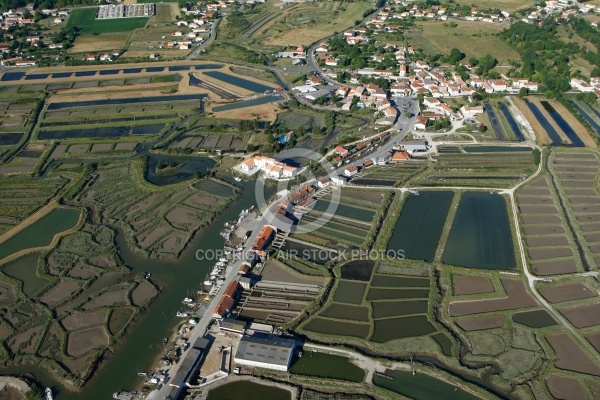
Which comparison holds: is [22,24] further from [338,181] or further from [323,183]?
[338,181]

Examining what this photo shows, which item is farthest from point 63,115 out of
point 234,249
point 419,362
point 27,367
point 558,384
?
point 558,384

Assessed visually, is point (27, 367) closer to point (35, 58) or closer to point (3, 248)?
point (3, 248)

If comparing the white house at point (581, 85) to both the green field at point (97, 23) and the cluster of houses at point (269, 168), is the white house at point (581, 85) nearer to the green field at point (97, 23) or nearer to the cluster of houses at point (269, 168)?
the cluster of houses at point (269, 168)

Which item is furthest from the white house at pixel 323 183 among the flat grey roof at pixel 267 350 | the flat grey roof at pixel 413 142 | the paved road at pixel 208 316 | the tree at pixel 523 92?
the tree at pixel 523 92

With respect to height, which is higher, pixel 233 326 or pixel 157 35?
pixel 233 326

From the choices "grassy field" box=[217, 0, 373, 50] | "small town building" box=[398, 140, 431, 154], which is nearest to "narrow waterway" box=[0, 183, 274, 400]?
"small town building" box=[398, 140, 431, 154]

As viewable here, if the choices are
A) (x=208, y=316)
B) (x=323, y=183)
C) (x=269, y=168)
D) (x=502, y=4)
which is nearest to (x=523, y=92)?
(x=323, y=183)
